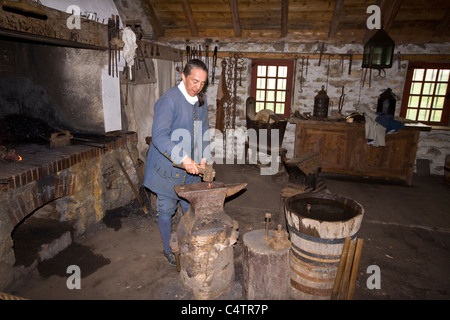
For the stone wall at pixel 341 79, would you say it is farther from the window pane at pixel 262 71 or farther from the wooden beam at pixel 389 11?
the wooden beam at pixel 389 11

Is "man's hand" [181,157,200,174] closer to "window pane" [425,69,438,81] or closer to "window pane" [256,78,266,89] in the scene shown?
"window pane" [256,78,266,89]

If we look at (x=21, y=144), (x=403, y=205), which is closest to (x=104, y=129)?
(x=21, y=144)

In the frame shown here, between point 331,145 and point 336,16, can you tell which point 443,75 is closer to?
point 336,16

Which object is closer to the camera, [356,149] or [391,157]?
[391,157]

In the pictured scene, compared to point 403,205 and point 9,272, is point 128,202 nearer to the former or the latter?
point 9,272

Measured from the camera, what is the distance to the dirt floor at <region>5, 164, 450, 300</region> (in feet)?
10.3

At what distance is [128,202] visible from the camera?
5.17m

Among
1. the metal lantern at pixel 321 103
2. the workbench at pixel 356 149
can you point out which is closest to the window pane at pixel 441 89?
the workbench at pixel 356 149

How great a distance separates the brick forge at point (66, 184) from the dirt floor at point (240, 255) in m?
0.23

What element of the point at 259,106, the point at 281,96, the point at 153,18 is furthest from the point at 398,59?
the point at 153,18

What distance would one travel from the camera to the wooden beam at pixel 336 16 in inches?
253

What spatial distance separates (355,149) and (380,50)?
2.12 meters

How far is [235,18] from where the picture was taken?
7129 mm
